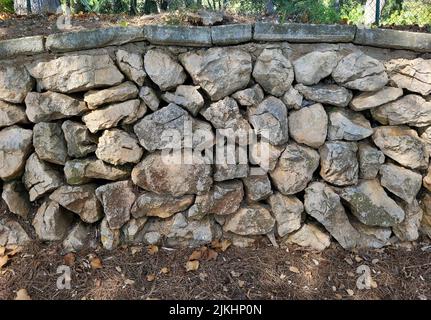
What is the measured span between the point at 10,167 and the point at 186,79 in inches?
54.8

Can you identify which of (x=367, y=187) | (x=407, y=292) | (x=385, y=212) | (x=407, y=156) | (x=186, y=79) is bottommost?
(x=407, y=292)

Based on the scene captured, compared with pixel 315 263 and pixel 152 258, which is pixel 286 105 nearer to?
pixel 315 263

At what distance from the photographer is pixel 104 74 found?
239 centimetres

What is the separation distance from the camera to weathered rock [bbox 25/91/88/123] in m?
2.42

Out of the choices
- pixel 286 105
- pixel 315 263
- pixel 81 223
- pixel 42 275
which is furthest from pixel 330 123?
pixel 42 275

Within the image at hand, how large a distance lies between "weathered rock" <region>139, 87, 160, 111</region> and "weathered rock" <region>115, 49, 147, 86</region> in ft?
0.23

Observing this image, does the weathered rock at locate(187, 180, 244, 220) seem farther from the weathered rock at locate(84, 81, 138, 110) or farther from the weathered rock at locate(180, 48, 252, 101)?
the weathered rock at locate(84, 81, 138, 110)

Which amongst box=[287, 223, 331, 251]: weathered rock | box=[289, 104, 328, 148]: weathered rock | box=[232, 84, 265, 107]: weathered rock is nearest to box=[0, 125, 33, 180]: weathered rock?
box=[232, 84, 265, 107]: weathered rock

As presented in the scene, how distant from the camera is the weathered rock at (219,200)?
259cm

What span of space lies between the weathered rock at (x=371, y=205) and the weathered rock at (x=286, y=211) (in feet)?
1.13

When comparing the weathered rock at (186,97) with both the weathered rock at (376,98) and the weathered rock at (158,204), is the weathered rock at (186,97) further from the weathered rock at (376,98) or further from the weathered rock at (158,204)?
the weathered rock at (376,98)

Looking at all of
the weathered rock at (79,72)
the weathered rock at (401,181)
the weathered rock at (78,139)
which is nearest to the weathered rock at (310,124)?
the weathered rock at (401,181)

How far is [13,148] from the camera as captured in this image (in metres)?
2.51

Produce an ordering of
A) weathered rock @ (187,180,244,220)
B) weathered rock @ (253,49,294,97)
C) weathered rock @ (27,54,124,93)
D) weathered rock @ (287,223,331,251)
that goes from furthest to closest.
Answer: weathered rock @ (287,223,331,251) → weathered rock @ (187,180,244,220) → weathered rock @ (253,49,294,97) → weathered rock @ (27,54,124,93)
